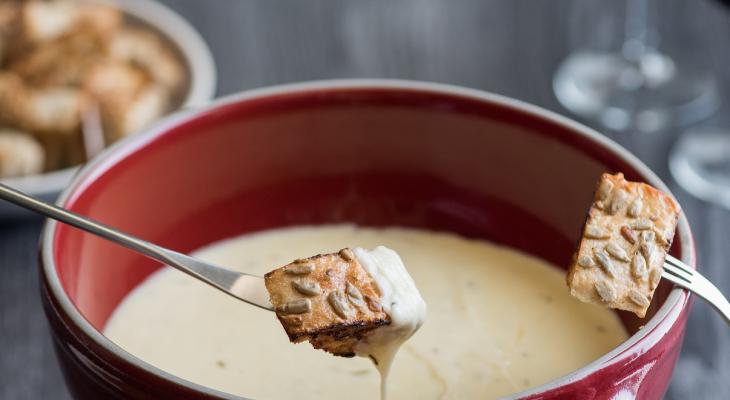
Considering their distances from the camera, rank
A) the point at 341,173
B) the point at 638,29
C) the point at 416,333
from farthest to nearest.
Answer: the point at 638,29, the point at 341,173, the point at 416,333

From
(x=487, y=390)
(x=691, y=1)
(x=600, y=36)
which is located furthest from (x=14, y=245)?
(x=691, y=1)

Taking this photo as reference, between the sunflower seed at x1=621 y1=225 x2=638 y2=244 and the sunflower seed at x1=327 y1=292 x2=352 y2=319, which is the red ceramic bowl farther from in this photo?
the sunflower seed at x1=327 y1=292 x2=352 y2=319

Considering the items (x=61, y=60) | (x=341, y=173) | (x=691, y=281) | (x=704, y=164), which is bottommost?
(x=704, y=164)

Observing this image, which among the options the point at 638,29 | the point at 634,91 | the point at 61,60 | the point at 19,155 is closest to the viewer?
the point at 19,155

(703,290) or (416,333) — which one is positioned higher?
(703,290)

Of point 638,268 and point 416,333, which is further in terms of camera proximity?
point 416,333

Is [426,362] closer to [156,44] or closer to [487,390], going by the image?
[487,390]

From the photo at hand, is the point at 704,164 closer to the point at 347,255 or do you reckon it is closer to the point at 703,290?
the point at 703,290

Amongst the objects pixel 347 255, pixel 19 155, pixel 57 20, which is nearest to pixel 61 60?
pixel 57 20
